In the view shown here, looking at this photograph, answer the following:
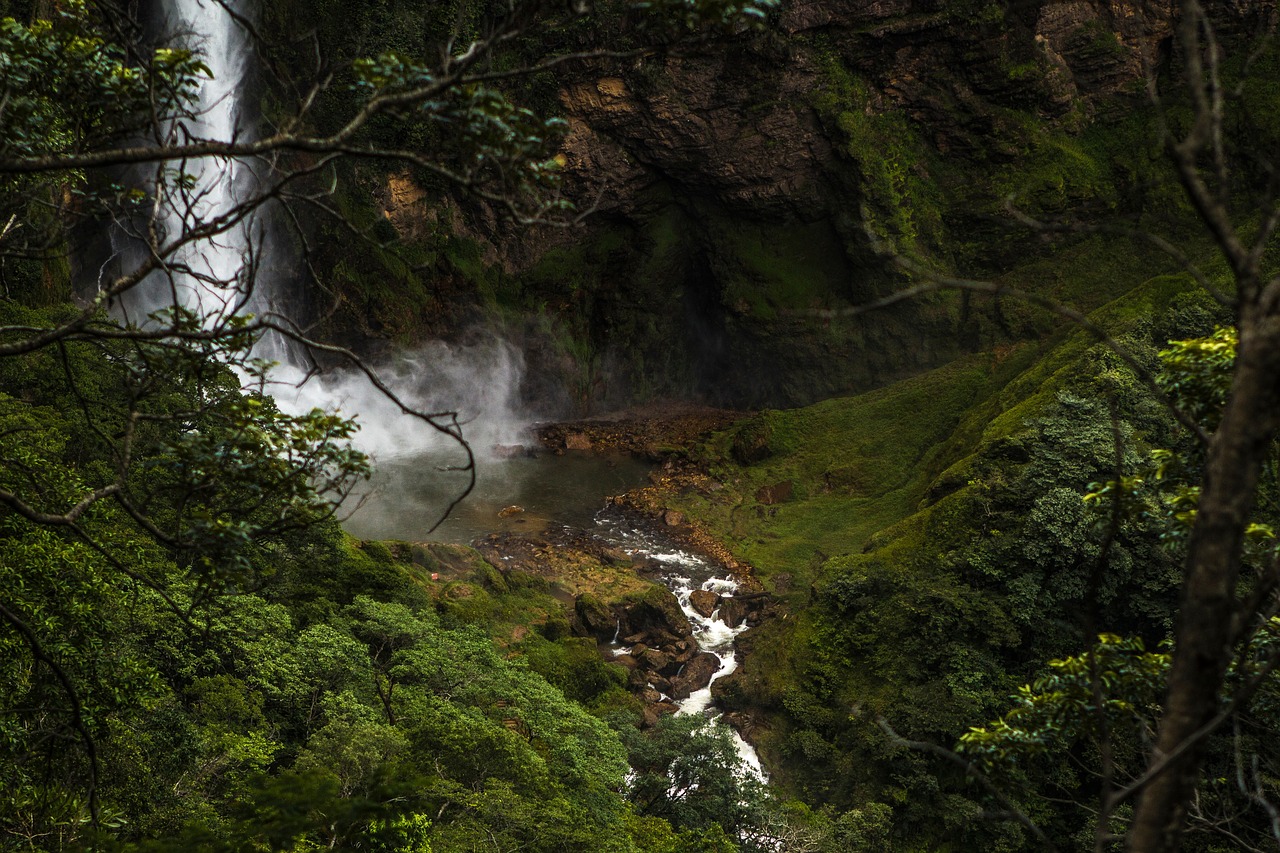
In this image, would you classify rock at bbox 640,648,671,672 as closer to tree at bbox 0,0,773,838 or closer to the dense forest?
the dense forest

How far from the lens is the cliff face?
3061cm

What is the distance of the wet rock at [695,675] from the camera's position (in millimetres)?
19516

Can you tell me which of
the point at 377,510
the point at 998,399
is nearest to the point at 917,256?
the point at 998,399

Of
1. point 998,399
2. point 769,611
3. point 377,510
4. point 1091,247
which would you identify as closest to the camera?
point 769,611

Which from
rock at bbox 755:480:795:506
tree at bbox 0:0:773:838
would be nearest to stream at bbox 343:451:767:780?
rock at bbox 755:480:795:506

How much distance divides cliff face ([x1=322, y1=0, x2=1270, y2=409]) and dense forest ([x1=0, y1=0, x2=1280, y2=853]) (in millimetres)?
157

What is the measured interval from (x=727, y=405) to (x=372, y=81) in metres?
32.1

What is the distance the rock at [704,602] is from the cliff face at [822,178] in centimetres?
1240

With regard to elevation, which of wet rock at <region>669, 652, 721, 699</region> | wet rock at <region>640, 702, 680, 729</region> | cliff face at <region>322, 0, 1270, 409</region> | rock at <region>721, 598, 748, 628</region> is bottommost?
wet rock at <region>640, 702, 680, 729</region>

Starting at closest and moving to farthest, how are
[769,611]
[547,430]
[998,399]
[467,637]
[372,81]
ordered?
[372,81], [467,637], [769,611], [998,399], [547,430]

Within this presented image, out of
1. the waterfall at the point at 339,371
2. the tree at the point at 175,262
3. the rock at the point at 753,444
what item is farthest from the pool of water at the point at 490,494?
the tree at the point at 175,262

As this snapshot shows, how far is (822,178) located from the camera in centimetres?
3291

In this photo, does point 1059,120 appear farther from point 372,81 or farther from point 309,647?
point 372,81

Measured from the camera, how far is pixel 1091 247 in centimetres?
3011
